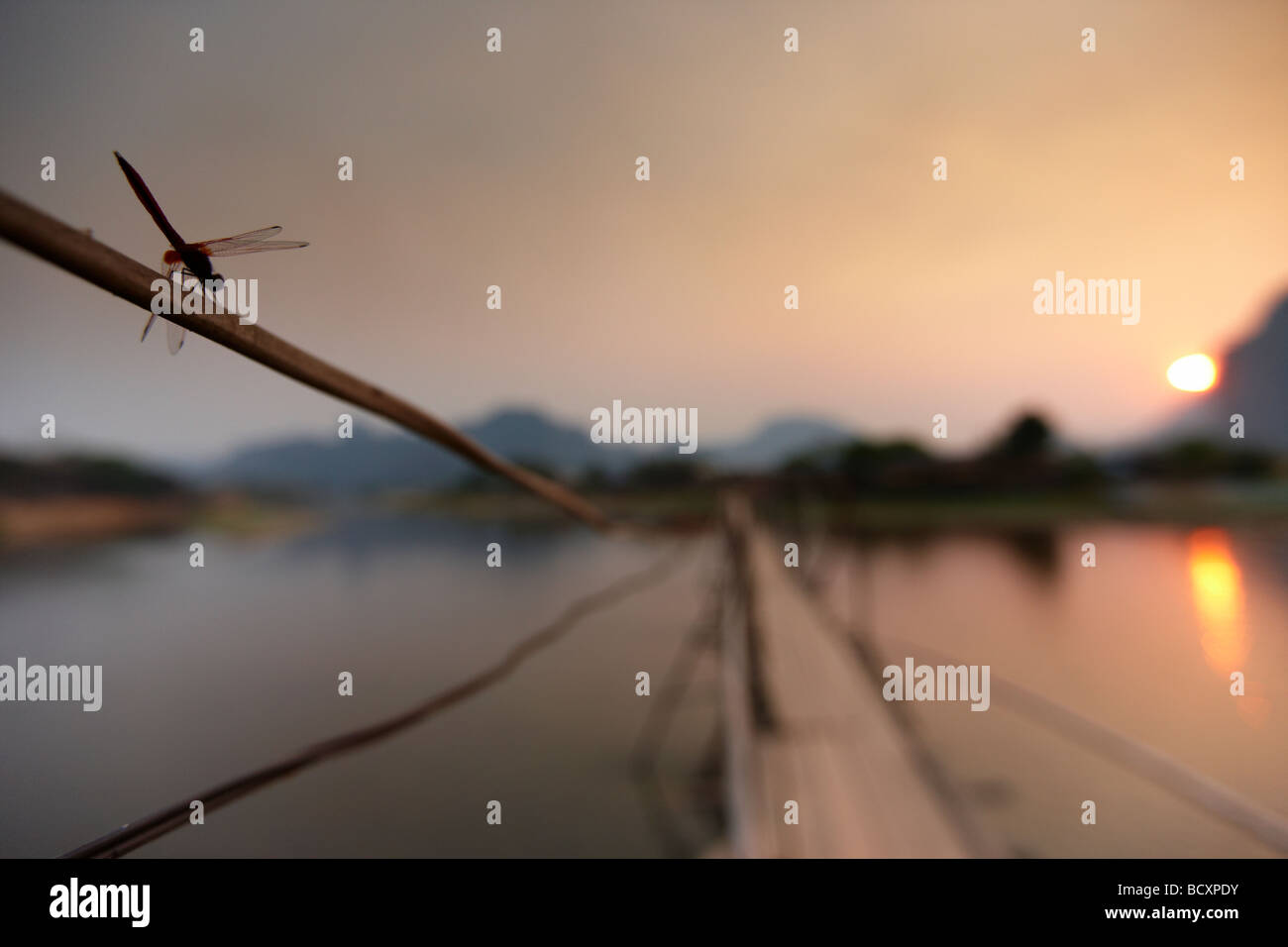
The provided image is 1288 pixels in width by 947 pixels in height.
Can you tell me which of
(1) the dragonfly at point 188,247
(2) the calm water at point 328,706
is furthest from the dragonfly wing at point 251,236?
(2) the calm water at point 328,706

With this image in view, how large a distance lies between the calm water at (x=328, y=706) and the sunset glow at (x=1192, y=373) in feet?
42.9

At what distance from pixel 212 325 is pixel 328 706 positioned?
88.4 ft

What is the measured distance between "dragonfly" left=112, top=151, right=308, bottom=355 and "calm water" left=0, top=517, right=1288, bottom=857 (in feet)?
17.5

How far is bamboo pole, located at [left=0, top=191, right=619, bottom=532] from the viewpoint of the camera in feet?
1.00

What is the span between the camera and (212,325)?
387mm

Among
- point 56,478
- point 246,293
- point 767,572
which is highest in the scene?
point 56,478

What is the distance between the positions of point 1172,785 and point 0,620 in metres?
20.1

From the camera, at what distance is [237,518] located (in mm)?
24672

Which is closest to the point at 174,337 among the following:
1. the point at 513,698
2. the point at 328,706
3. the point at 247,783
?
the point at 247,783

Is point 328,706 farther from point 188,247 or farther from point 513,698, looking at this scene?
point 188,247

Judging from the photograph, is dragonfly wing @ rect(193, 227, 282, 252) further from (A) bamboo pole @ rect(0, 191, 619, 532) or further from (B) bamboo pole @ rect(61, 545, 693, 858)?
(B) bamboo pole @ rect(61, 545, 693, 858)
